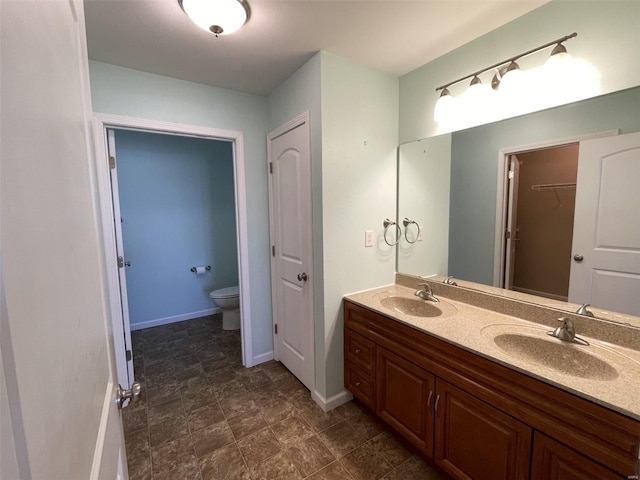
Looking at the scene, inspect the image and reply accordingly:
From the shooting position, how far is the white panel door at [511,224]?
162cm

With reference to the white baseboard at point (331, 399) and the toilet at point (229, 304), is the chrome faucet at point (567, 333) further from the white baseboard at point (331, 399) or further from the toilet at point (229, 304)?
the toilet at point (229, 304)

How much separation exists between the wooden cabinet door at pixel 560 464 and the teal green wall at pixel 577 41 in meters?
1.48

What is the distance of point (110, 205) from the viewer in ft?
6.55

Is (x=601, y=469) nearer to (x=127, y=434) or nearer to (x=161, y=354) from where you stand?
(x=127, y=434)

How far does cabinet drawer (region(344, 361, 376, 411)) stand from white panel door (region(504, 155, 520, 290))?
1.04 metres

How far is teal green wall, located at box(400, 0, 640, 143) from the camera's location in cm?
119

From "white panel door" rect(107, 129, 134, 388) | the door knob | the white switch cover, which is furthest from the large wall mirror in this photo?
"white panel door" rect(107, 129, 134, 388)

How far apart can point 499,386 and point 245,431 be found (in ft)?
4.98

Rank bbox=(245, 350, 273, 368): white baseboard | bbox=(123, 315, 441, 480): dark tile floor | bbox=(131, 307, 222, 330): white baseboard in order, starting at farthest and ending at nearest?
bbox=(131, 307, 222, 330): white baseboard
bbox=(245, 350, 273, 368): white baseboard
bbox=(123, 315, 441, 480): dark tile floor

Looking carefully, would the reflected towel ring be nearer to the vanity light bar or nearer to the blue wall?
the vanity light bar

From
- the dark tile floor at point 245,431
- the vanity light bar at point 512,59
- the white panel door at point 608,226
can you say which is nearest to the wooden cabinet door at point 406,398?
the dark tile floor at point 245,431

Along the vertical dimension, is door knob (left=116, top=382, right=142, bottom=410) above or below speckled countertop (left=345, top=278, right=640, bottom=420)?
above

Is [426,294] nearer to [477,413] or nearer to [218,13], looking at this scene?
[477,413]

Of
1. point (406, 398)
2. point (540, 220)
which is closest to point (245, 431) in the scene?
point (406, 398)
